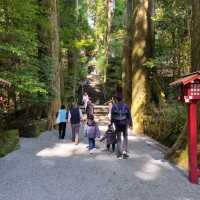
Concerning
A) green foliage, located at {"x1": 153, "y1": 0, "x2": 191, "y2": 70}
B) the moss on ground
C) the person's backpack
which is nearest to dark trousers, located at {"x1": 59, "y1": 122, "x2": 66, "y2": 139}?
the moss on ground

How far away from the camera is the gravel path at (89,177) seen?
8604mm

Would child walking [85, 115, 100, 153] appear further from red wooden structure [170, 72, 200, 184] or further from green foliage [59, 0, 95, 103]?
green foliage [59, 0, 95, 103]

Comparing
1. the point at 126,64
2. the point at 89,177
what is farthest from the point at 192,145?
the point at 126,64

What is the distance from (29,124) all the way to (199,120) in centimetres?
1092

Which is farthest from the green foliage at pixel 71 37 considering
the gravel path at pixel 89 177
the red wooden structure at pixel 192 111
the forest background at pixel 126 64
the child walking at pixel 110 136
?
the red wooden structure at pixel 192 111

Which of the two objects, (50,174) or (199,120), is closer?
(50,174)

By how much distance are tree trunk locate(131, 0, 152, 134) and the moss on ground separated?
774 cm

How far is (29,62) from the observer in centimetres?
1897

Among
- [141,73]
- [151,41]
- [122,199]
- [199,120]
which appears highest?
[151,41]

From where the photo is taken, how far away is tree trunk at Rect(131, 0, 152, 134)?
22984 millimetres

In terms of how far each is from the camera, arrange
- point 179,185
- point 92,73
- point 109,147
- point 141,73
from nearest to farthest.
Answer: point 179,185, point 109,147, point 141,73, point 92,73

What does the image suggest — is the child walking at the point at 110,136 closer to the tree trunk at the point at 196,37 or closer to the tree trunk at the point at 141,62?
the tree trunk at the point at 196,37

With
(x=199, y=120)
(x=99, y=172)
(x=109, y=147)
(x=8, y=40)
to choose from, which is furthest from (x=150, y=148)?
(x=8, y=40)

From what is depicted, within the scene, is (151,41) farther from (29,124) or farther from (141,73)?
(29,124)
